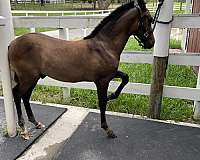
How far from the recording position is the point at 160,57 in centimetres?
339

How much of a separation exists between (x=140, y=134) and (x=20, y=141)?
4.57ft

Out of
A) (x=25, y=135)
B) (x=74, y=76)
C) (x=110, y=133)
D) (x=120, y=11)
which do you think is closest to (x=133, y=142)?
(x=110, y=133)

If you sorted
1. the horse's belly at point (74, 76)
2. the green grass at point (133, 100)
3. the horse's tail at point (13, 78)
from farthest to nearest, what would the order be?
1. the green grass at point (133, 100)
2. the horse's tail at point (13, 78)
3. the horse's belly at point (74, 76)

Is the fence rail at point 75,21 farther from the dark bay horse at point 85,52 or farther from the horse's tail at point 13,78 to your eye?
the horse's tail at point 13,78

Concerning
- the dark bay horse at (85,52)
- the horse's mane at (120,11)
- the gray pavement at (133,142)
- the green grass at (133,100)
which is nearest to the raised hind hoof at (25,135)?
the gray pavement at (133,142)

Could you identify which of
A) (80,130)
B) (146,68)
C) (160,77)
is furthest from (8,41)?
(146,68)

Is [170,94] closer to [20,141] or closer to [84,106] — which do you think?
[84,106]

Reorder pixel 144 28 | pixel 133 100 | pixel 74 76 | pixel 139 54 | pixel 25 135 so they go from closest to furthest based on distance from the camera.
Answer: pixel 144 28 → pixel 74 76 → pixel 25 135 → pixel 139 54 → pixel 133 100

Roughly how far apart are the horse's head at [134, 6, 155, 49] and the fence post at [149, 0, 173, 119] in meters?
0.43

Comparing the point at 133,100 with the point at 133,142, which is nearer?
the point at 133,142

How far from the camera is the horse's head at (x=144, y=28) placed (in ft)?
9.20

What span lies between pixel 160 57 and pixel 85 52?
1.03m

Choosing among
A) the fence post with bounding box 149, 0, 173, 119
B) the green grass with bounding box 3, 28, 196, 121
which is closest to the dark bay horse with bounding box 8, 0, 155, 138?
the fence post with bounding box 149, 0, 173, 119

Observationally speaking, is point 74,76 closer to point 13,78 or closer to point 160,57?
point 13,78
